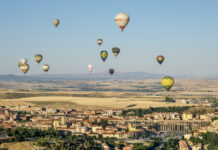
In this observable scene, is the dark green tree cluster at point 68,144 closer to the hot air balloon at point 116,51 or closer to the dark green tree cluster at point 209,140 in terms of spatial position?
the dark green tree cluster at point 209,140

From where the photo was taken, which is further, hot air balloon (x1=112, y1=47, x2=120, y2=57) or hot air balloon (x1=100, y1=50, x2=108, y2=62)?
hot air balloon (x1=100, y1=50, x2=108, y2=62)

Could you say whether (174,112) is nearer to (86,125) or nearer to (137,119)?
(137,119)

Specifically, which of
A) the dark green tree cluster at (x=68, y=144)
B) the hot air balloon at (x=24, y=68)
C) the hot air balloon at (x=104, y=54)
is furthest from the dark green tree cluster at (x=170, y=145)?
the hot air balloon at (x=24, y=68)

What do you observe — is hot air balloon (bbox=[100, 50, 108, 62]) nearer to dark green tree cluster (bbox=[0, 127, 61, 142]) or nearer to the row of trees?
dark green tree cluster (bbox=[0, 127, 61, 142])

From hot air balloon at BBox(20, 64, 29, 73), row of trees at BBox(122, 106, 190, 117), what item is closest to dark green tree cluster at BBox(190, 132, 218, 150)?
hot air balloon at BBox(20, 64, 29, 73)

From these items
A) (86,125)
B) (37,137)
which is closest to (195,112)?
(86,125)

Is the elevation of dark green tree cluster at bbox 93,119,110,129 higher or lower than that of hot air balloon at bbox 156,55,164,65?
lower

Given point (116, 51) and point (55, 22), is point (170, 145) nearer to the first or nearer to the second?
point (116, 51)

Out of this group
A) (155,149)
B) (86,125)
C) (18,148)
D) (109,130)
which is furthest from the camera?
(86,125)
